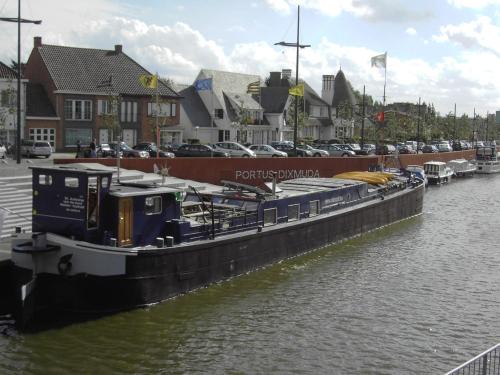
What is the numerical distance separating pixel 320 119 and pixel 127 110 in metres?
38.9

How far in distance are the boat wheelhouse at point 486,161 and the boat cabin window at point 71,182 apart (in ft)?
209

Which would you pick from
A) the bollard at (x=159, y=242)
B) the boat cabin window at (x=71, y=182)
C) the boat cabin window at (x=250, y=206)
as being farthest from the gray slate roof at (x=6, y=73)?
the bollard at (x=159, y=242)

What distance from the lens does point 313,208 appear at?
25.7 metres

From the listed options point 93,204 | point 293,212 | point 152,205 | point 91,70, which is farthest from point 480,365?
point 91,70

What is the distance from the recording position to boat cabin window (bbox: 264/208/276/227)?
22.2m

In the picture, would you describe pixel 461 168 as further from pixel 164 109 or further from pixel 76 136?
pixel 76 136

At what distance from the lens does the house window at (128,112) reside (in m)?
64.2

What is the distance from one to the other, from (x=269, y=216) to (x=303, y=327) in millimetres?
6551

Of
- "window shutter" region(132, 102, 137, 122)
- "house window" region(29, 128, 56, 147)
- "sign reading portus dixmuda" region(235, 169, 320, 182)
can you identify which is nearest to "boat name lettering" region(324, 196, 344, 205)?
"sign reading portus dixmuda" region(235, 169, 320, 182)

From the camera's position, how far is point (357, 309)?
18.0 meters

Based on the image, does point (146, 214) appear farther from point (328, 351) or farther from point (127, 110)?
point (127, 110)

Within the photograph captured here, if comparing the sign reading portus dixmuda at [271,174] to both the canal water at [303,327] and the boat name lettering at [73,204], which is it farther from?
the boat name lettering at [73,204]

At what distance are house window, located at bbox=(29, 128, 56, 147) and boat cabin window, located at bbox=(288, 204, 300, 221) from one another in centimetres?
4016

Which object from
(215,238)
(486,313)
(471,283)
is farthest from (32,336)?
(471,283)
